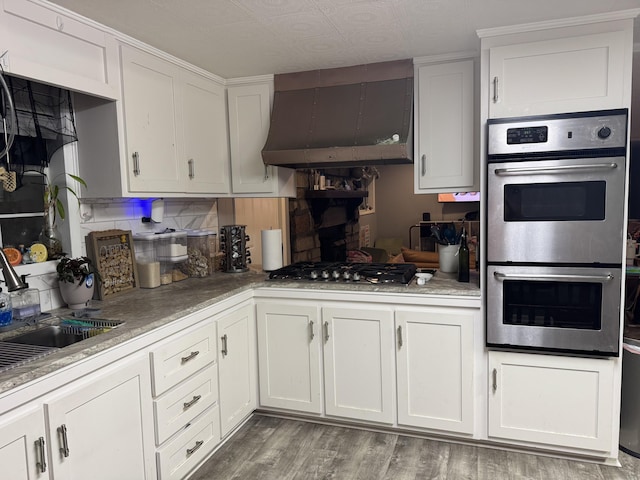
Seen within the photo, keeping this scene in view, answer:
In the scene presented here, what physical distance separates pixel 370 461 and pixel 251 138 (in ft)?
7.23

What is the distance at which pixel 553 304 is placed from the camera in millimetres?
2434

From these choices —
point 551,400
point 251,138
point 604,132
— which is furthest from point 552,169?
point 251,138

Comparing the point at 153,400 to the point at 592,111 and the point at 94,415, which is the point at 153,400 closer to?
the point at 94,415

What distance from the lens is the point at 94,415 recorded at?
5.90ft

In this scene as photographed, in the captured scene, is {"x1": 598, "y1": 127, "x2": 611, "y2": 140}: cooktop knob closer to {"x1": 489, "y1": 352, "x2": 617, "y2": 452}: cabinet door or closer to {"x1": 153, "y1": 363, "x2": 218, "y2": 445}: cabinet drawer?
{"x1": 489, "y1": 352, "x2": 617, "y2": 452}: cabinet door

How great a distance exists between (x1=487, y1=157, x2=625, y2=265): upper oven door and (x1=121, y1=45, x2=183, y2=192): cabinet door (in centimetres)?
183

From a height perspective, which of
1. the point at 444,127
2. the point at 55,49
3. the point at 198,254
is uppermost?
the point at 55,49

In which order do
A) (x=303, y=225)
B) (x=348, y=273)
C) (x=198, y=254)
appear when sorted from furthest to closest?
(x=303, y=225)
(x=198, y=254)
(x=348, y=273)

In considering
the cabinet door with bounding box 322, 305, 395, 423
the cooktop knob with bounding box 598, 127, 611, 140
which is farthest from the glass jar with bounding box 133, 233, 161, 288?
the cooktop knob with bounding box 598, 127, 611, 140

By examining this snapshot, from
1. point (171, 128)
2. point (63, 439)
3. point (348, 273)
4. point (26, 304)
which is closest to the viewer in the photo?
point (63, 439)

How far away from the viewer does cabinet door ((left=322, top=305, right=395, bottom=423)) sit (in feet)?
9.07

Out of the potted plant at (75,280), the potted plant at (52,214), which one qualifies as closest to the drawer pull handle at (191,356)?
the potted plant at (75,280)

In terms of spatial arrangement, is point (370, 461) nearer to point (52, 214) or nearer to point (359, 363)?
point (359, 363)

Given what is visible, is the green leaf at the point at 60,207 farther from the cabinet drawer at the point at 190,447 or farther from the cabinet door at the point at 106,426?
the cabinet drawer at the point at 190,447
